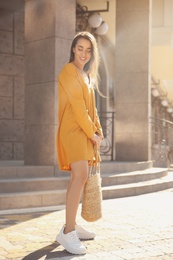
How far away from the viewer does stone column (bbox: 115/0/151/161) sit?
12.6m

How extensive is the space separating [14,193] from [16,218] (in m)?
1.19

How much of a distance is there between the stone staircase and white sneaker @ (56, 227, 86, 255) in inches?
109

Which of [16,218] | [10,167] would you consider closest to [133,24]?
[10,167]

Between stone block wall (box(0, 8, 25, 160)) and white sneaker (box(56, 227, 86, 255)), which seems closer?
white sneaker (box(56, 227, 86, 255))

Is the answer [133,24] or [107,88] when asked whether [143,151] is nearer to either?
[133,24]

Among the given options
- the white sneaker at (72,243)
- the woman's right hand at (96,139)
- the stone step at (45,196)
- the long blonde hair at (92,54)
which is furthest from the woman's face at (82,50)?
the stone step at (45,196)

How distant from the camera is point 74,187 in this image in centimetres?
463

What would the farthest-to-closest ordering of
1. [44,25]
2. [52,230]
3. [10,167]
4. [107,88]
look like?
1. [107,88]
2. [44,25]
3. [10,167]
4. [52,230]

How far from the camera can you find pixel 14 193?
765cm

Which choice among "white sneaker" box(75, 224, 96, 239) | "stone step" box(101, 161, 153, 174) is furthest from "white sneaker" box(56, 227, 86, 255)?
"stone step" box(101, 161, 153, 174)

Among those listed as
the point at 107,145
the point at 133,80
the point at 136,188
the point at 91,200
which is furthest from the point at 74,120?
the point at 107,145

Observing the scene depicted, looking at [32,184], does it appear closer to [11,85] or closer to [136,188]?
[136,188]

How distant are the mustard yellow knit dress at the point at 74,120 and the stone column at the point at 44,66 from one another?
436 cm

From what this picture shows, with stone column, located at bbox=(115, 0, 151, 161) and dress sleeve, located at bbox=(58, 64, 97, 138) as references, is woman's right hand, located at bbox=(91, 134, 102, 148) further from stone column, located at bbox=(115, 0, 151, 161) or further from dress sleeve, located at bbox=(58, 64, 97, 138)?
stone column, located at bbox=(115, 0, 151, 161)
